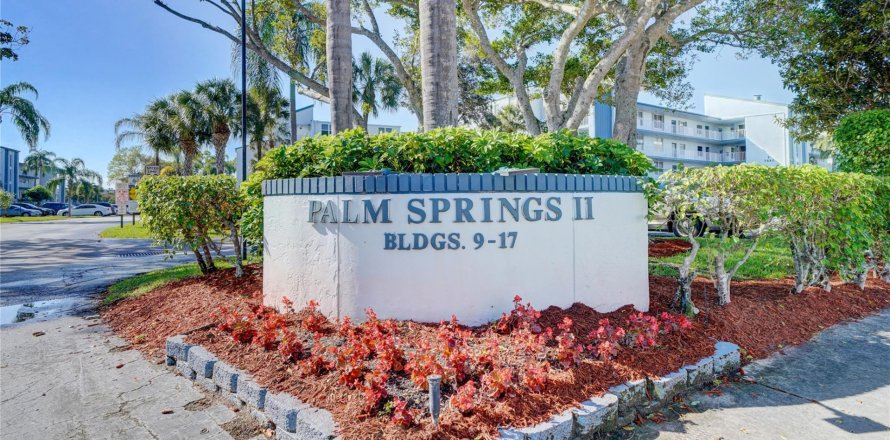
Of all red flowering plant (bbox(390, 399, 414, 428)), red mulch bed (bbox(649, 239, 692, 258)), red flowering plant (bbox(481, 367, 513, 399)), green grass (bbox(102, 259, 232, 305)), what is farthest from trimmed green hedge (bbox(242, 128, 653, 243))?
red mulch bed (bbox(649, 239, 692, 258))

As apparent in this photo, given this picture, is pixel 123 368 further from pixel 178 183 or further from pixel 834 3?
pixel 834 3

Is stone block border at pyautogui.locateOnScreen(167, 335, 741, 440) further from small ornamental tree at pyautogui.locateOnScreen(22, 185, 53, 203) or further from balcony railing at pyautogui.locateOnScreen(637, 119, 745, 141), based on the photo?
small ornamental tree at pyautogui.locateOnScreen(22, 185, 53, 203)

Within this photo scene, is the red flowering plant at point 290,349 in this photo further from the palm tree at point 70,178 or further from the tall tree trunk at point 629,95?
the palm tree at point 70,178

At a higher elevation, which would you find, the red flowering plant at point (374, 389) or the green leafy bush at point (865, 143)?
the green leafy bush at point (865, 143)

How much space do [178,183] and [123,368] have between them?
12.5ft

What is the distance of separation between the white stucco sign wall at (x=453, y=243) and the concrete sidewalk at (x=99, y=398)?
1484 millimetres

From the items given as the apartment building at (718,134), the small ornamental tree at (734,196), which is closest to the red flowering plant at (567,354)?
the small ornamental tree at (734,196)

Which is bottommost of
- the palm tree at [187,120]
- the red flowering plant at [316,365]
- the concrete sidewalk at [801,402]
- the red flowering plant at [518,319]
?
the concrete sidewalk at [801,402]

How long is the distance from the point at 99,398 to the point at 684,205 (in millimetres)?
5733

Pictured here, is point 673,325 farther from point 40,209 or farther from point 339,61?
point 40,209

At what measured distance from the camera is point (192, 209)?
7656 millimetres

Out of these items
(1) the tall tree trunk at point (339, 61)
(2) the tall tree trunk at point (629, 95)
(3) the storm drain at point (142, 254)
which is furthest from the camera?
(3) the storm drain at point (142, 254)

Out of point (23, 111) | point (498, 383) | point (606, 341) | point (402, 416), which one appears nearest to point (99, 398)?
point (402, 416)

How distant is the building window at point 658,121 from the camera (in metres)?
43.6
